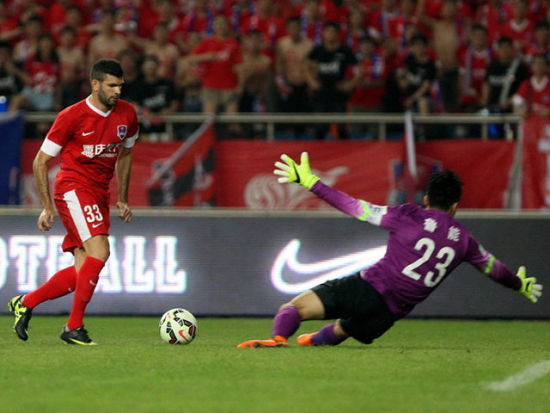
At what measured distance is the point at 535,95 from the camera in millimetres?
14656

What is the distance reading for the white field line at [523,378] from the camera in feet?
20.8

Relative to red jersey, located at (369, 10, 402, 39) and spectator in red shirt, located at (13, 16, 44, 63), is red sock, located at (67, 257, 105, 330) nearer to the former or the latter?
spectator in red shirt, located at (13, 16, 44, 63)

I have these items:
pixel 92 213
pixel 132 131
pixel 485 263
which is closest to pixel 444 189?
pixel 485 263

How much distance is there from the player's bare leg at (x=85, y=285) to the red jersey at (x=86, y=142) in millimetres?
464

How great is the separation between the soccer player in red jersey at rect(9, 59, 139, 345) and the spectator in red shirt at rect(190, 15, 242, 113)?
6.76 meters

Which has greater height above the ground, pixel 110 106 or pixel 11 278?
pixel 110 106

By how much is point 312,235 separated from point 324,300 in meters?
3.94

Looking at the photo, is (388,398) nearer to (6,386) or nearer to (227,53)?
(6,386)

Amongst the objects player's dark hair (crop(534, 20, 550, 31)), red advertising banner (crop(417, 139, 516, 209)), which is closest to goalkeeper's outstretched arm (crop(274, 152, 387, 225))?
red advertising banner (crop(417, 139, 516, 209))

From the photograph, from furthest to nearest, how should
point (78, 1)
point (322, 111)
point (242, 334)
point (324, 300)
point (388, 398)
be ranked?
point (78, 1) → point (322, 111) → point (242, 334) → point (324, 300) → point (388, 398)

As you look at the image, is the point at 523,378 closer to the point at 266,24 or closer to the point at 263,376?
the point at 263,376

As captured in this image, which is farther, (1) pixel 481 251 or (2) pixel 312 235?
(2) pixel 312 235

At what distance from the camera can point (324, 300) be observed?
8.05m

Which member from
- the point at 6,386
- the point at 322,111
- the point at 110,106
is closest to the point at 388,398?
the point at 6,386
